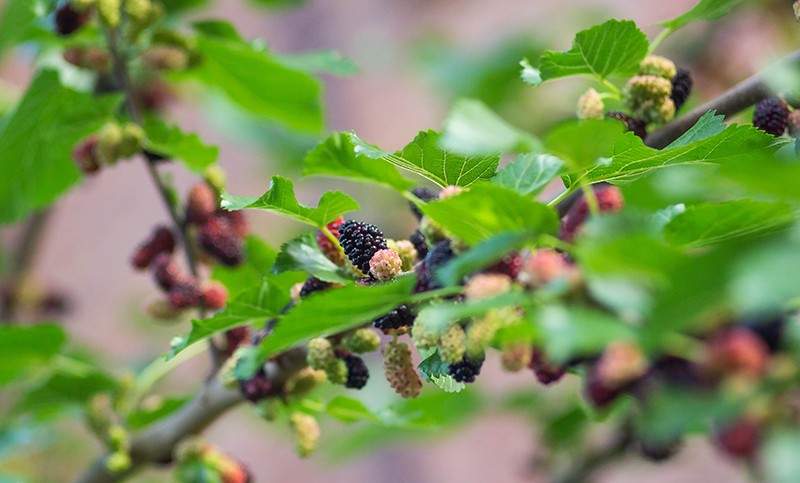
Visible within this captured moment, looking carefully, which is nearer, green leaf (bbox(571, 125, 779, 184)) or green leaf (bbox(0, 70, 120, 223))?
green leaf (bbox(571, 125, 779, 184))

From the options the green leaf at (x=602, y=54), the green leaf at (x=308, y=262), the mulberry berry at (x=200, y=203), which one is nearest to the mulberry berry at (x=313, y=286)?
the green leaf at (x=308, y=262)

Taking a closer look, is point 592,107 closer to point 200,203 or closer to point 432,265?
point 432,265

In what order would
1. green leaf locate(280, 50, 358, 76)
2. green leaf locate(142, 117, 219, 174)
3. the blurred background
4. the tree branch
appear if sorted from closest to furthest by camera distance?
the tree branch < green leaf locate(142, 117, 219, 174) < green leaf locate(280, 50, 358, 76) < the blurred background

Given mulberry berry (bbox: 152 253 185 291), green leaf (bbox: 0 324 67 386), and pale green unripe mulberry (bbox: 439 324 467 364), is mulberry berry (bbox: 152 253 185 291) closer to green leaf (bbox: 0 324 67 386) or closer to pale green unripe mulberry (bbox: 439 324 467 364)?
green leaf (bbox: 0 324 67 386)

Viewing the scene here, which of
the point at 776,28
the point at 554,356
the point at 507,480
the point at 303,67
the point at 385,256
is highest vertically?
the point at 554,356

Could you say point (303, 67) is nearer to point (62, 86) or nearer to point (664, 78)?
point (62, 86)

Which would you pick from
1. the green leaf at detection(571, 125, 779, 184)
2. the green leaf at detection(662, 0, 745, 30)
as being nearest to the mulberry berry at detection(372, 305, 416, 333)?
the green leaf at detection(571, 125, 779, 184)

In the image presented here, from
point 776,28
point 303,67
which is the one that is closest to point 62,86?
point 303,67
